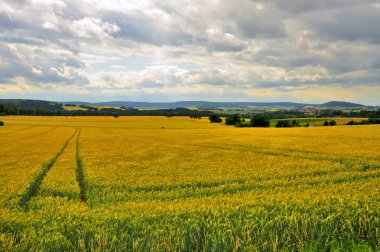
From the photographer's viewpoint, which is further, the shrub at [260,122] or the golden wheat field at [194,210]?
the shrub at [260,122]

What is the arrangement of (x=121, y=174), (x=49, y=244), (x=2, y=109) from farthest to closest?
(x=2, y=109)
(x=121, y=174)
(x=49, y=244)

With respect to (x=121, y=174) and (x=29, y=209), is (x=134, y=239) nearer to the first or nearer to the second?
(x=29, y=209)

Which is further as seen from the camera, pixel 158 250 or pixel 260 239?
pixel 260 239

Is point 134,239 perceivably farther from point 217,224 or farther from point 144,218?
point 217,224

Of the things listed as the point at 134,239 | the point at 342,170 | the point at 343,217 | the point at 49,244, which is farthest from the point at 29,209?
the point at 342,170

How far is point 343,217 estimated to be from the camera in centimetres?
927

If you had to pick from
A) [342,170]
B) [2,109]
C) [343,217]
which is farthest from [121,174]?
[2,109]

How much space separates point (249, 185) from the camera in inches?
605

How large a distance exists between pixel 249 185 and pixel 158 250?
29.9 feet

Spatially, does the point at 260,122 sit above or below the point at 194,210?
below

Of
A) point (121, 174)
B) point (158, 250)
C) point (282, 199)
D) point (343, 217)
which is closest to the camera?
point (158, 250)

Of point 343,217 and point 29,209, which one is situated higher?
point 343,217

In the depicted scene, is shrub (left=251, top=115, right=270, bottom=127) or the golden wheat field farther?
shrub (left=251, top=115, right=270, bottom=127)

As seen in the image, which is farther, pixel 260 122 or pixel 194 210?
pixel 260 122
